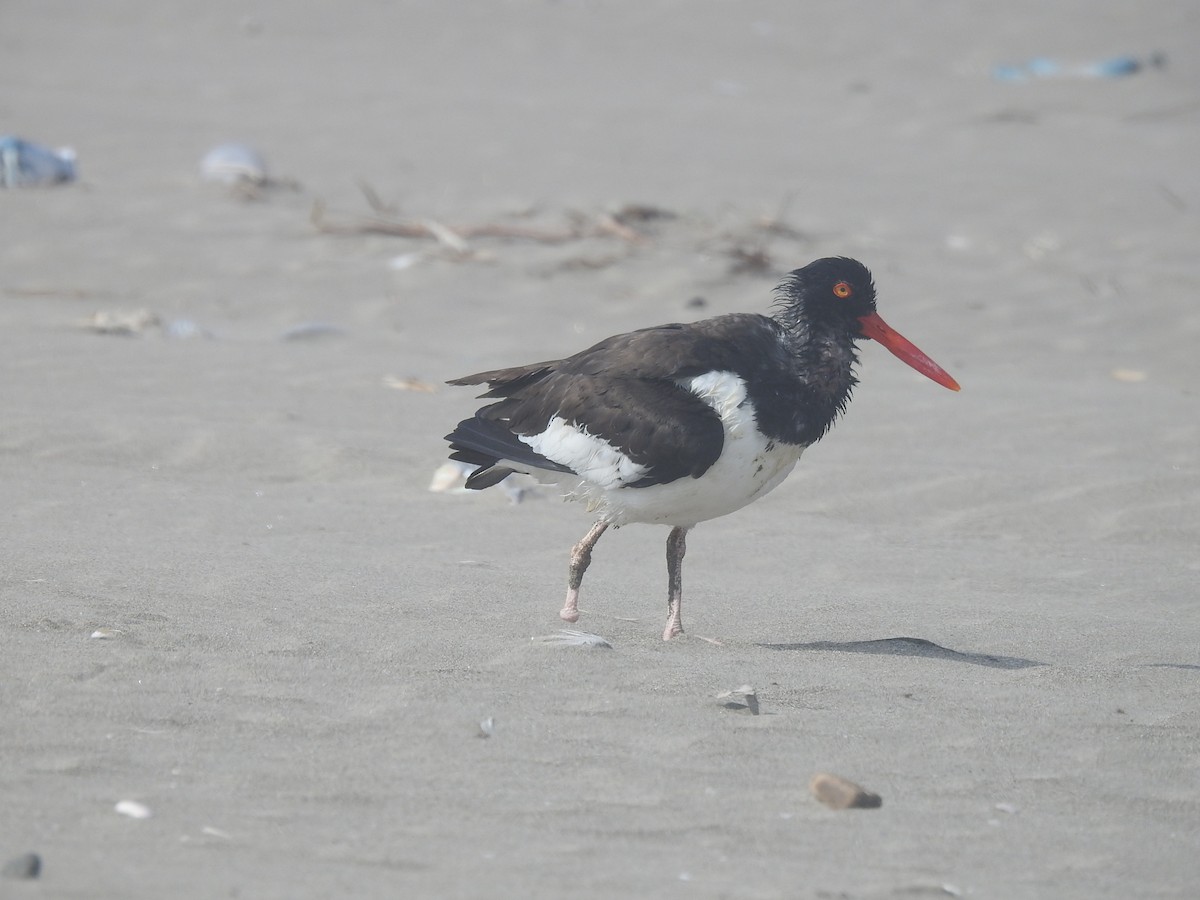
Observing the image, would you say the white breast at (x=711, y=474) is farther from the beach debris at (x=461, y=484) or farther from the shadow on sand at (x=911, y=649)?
the beach debris at (x=461, y=484)

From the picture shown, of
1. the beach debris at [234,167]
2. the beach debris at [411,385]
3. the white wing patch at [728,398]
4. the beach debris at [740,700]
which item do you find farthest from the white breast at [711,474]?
the beach debris at [234,167]

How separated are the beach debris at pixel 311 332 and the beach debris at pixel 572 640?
501 centimetres

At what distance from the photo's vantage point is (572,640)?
16.0 feet

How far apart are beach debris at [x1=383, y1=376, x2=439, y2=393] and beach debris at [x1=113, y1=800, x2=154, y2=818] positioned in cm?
510

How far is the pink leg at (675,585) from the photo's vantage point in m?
5.22

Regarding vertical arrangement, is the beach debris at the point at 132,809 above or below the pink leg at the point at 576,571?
above

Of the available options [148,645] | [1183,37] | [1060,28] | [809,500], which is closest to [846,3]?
[1060,28]

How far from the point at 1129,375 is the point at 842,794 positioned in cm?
662

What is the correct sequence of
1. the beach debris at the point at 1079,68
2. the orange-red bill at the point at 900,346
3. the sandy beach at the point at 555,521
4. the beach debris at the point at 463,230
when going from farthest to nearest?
1. the beach debris at the point at 1079,68
2. the beach debris at the point at 463,230
3. the orange-red bill at the point at 900,346
4. the sandy beach at the point at 555,521

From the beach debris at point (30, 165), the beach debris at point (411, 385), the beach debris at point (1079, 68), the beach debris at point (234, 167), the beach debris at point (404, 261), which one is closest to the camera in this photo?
the beach debris at point (411, 385)

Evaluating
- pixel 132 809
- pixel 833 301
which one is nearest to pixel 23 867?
pixel 132 809

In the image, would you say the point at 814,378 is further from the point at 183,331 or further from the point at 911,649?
the point at 183,331

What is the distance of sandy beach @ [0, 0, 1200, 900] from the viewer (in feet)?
11.6

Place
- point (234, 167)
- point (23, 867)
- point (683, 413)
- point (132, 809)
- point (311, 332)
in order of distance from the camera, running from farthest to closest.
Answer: point (234, 167) → point (311, 332) → point (683, 413) → point (132, 809) → point (23, 867)
